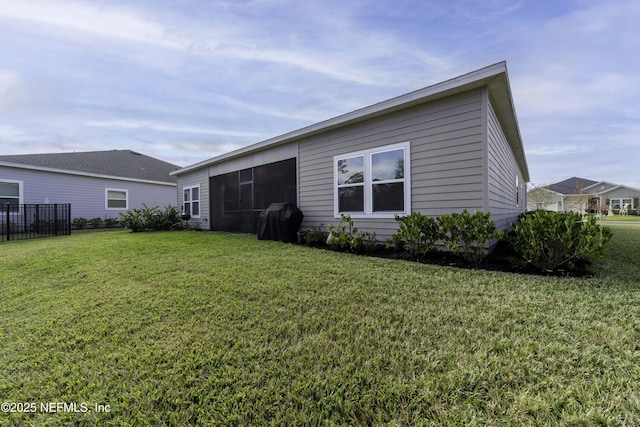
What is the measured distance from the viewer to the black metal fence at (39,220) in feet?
34.8

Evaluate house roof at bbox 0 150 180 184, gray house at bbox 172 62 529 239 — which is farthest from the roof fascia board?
gray house at bbox 172 62 529 239

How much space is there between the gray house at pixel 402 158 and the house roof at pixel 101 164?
11.0 metres

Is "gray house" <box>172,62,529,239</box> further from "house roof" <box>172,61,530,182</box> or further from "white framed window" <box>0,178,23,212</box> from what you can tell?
"white framed window" <box>0,178,23,212</box>

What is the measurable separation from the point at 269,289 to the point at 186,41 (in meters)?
6.84

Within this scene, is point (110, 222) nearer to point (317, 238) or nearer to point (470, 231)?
point (317, 238)

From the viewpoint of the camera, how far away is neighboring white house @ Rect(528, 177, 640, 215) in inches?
1008

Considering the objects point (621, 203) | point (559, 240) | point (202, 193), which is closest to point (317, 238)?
point (559, 240)

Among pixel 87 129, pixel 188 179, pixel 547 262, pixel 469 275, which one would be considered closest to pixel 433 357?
pixel 469 275

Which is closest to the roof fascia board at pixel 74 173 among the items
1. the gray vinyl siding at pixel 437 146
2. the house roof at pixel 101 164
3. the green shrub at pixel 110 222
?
the house roof at pixel 101 164

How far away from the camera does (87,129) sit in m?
12.7

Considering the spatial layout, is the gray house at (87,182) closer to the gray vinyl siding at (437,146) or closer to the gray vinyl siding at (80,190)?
the gray vinyl siding at (80,190)

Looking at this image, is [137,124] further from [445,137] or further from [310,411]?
[310,411]

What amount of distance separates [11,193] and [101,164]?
4427 millimetres

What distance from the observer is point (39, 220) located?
10898 mm
